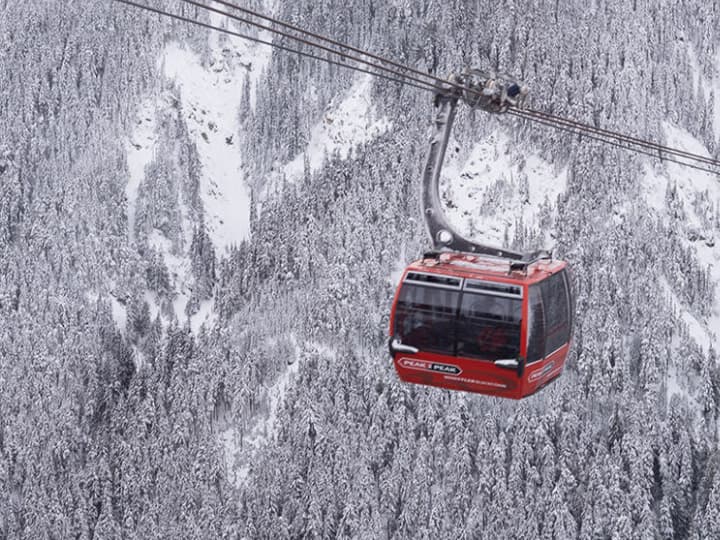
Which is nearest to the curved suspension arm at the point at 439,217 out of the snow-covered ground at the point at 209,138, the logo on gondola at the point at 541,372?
the logo on gondola at the point at 541,372

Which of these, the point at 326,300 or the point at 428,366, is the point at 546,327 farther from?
the point at 326,300

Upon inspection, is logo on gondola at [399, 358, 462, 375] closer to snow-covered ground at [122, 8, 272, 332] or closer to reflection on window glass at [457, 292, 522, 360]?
reflection on window glass at [457, 292, 522, 360]

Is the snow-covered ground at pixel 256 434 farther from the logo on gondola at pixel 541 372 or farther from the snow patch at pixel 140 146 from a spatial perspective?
the logo on gondola at pixel 541 372

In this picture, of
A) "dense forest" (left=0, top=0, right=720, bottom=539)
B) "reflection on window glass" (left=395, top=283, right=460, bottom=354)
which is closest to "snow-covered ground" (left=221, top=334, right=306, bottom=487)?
"dense forest" (left=0, top=0, right=720, bottom=539)

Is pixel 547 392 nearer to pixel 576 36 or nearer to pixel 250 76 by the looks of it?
pixel 576 36

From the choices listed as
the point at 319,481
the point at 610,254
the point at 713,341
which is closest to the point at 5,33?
the point at 319,481
